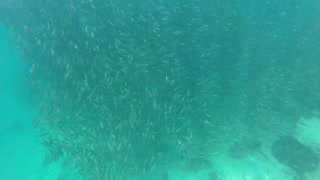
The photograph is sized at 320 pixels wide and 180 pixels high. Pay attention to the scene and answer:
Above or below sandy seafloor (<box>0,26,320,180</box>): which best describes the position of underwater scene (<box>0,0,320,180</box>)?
above

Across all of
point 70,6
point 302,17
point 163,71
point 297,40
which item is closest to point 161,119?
point 163,71

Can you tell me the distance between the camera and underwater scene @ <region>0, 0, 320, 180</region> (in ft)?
36.0

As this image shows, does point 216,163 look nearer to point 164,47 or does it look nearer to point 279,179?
point 279,179

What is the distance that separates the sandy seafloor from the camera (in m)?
12.8

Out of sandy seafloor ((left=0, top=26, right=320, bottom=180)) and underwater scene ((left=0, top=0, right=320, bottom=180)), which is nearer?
underwater scene ((left=0, top=0, right=320, bottom=180))

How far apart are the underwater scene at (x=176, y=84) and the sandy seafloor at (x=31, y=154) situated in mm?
67

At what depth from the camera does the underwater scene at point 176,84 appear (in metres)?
11.0

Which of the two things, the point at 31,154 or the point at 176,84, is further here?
the point at 31,154

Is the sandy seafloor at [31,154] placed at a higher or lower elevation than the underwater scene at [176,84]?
lower

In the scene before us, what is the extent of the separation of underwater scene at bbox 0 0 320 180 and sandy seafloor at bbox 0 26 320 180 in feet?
0.22

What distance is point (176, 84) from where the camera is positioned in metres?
11.1

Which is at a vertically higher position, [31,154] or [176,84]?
[176,84]

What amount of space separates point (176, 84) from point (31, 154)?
11288 millimetres

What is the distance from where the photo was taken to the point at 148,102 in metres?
11.2
